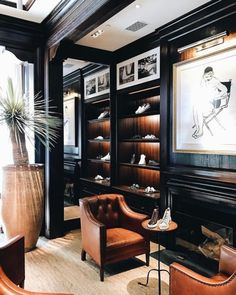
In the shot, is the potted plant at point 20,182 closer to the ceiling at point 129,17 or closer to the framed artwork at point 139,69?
the ceiling at point 129,17

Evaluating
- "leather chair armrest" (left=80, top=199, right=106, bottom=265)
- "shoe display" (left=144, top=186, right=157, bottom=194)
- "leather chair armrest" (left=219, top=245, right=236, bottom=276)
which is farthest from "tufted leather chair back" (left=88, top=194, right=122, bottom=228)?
"leather chair armrest" (left=219, top=245, right=236, bottom=276)

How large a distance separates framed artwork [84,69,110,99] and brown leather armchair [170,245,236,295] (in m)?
3.56

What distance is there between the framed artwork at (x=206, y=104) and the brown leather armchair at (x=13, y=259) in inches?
86.2

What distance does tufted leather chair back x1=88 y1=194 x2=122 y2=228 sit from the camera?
3369 mm

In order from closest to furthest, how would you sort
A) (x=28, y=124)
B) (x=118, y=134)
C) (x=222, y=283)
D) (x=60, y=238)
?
(x=222, y=283) → (x=28, y=124) → (x=60, y=238) → (x=118, y=134)

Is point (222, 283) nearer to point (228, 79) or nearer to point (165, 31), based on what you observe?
point (228, 79)

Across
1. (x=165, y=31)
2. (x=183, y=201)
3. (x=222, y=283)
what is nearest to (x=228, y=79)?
(x=165, y=31)

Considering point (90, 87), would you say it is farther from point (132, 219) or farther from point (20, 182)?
point (132, 219)

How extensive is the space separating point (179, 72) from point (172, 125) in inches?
27.2

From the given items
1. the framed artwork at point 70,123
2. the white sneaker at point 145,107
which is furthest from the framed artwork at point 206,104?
the framed artwork at point 70,123

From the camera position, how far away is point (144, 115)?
4.44m

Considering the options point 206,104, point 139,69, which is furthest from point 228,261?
point 139,69

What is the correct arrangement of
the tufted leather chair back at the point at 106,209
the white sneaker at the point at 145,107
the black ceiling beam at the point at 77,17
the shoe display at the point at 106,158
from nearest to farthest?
the black ceiling beam at the point at 77,17, the tufted leather chair back at the point at 106,209, the white sneaker at the point at 145,107, the shoe display at the point at 106,158

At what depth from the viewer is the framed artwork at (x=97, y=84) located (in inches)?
197
